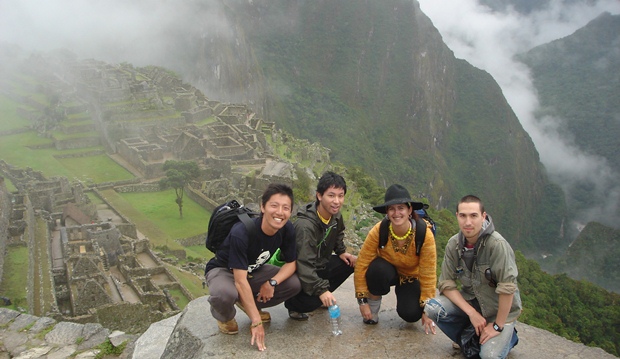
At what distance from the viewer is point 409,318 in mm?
5535

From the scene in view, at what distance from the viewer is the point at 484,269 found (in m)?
4.93

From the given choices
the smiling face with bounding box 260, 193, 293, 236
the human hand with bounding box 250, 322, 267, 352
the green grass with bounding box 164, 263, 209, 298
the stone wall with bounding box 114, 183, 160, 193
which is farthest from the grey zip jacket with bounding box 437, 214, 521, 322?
the stone wall with bounding box 114, 183, 160, 193

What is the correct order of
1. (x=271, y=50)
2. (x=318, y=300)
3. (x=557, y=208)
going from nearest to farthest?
1. (x=318, y=300)
2. (x=557, y=208)
3. (x=271, y=50)

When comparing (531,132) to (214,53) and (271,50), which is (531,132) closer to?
(271,50)

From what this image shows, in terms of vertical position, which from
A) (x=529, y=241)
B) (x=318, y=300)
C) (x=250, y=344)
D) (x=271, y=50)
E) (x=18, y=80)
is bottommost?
(x=529, y=241)

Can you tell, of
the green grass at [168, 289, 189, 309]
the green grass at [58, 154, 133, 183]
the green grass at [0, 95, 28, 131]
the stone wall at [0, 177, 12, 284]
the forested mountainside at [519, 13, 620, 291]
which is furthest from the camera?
the forested mountainside at [519, 13, 620, 291]

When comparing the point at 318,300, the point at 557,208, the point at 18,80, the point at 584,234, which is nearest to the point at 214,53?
the point at 18,80

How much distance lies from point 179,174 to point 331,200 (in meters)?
20.3

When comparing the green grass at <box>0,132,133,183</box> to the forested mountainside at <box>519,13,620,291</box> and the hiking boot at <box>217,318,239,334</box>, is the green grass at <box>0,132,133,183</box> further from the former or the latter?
the forested mountainside at <box>519,13,620,291</box>

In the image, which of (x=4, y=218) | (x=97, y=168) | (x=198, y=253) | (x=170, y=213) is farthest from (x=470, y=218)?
(x=97, y=168)

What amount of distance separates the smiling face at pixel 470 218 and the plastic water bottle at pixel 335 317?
4.44 ft

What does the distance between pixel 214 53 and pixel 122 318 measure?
6955 cm

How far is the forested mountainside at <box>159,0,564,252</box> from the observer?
9425 centimetres

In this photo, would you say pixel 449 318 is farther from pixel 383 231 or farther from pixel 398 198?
pixel 398 198
